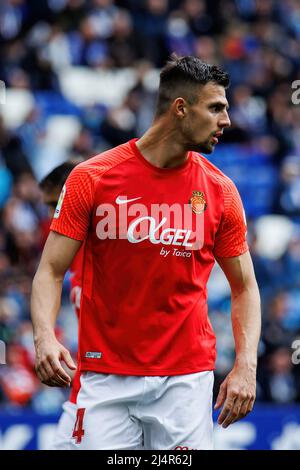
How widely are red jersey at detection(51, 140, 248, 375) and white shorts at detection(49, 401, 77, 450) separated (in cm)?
22

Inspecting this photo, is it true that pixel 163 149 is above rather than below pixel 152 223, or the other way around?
above

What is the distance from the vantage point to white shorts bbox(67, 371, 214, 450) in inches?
198

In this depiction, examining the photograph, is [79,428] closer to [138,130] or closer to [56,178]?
[56,178]

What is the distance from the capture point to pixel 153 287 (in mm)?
5086

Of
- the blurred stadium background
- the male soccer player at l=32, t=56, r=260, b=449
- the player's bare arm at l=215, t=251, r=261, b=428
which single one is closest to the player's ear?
the male soccer player at l=32, t=56, r=260, b=449

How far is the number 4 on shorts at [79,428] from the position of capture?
5.04 metres

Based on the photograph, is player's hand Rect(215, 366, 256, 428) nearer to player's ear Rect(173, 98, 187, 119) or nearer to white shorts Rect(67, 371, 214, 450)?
white shorts Rect(67, 371, 214, 450)

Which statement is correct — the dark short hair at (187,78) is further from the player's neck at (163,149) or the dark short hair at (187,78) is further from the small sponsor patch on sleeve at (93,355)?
the small sponsor patch on sleeve at (93,355)

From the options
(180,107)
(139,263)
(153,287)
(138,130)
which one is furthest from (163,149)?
(138,130)

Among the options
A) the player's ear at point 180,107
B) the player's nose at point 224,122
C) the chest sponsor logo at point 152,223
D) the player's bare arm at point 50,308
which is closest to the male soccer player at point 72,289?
the player's bare arm at point 50,308

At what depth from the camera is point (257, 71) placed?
47.2 ft

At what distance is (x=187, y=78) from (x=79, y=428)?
1838 millimetres
